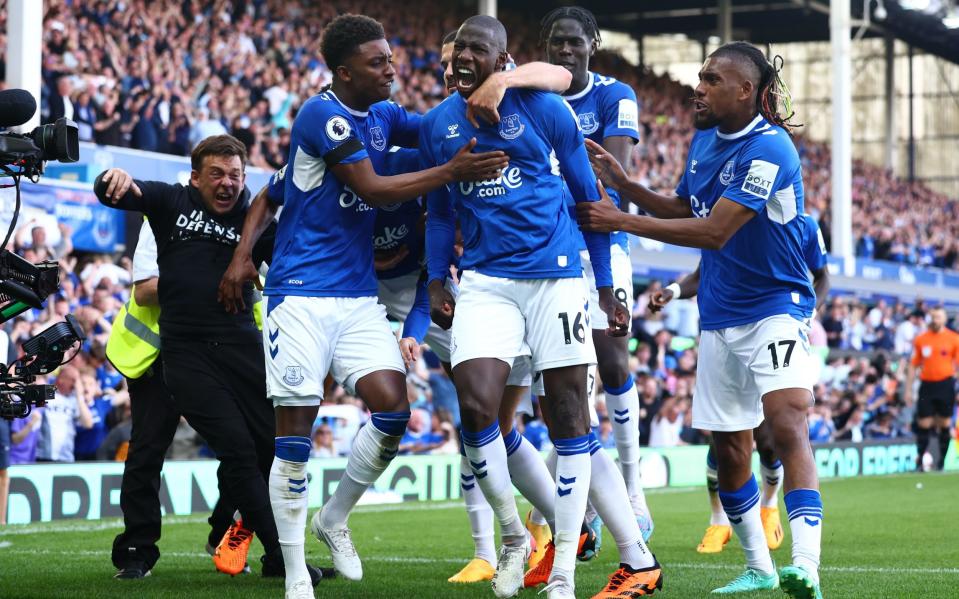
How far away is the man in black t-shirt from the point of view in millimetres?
6613

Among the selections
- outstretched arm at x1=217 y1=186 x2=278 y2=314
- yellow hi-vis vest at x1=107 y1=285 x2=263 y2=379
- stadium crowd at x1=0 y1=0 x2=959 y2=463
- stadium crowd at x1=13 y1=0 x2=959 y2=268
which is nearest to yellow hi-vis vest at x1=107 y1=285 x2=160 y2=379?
yellow hi-vis vest at x1=107 y1=285 x2=263 y2=379

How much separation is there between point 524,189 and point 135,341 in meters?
2.52

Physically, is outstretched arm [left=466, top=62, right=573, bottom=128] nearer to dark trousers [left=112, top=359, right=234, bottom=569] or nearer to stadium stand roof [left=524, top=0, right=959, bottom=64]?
dark trousers [left=112, top=359, right=234, bottom=569]

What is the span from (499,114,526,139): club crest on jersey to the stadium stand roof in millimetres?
33264

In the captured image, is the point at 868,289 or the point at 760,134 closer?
the point at 760,134

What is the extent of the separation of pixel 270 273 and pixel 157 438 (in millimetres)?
1578

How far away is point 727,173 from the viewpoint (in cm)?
615

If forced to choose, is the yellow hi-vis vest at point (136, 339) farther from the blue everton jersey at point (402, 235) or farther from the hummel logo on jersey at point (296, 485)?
the hummel logo on jersey at point (296, 485)

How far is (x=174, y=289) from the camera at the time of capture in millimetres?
6746

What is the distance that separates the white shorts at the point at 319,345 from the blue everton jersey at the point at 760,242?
60.2 inches

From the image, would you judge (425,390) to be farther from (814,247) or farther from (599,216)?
(599,216)

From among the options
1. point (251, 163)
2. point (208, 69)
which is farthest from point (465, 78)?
point (208, 69)

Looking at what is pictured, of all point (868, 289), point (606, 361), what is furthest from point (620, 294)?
point (868, 289)

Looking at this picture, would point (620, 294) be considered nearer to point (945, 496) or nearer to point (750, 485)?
point (750, 485)
